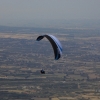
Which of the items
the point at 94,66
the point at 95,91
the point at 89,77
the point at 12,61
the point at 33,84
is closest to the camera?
the point at 95,91

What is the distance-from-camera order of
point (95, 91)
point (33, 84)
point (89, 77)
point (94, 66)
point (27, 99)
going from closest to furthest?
point (27, 99) → point (95, 91) → point (33, 84) → point (89, 77) → point (94, 66)

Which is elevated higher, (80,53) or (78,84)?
(80,53)

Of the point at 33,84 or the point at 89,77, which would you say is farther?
the point at 89,77

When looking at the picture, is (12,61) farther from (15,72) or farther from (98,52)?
(98,52)

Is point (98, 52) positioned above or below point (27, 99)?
above

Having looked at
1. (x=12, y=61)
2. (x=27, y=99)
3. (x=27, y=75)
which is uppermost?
(x=12, y=61)

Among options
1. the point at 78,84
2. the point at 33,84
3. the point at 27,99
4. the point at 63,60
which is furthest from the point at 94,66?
the point at 27,99

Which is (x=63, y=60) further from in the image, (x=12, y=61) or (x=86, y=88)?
(x=86, y=88)

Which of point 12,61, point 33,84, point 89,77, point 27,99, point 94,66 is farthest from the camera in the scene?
point 12,61

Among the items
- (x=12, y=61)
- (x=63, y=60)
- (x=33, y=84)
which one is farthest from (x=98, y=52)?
(x=33, y=84)
